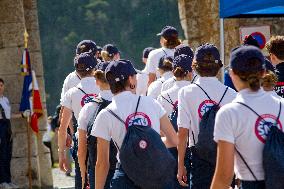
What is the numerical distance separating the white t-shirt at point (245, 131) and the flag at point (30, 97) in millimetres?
9724

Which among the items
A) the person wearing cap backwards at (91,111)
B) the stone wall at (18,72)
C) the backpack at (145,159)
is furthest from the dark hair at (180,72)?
the stone wall at (18,72)

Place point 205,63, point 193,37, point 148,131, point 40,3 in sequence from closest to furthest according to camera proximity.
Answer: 1. point 148,131
2. point 205,63
3. point 193,37
4. point 40,3

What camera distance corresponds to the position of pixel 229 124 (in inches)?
193

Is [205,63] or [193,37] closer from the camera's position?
[205,63]

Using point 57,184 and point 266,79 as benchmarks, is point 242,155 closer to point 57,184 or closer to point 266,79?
point 266,79

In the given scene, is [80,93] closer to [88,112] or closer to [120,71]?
[88,112]

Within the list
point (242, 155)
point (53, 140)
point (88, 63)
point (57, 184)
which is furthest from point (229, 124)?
point (53, 140)

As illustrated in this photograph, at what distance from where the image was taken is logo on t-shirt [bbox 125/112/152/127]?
19.6ft

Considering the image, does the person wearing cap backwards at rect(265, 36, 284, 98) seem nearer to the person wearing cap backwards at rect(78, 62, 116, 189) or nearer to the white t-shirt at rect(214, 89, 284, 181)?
the person wearing cap backwards at rect(78, 62, 116, 189)

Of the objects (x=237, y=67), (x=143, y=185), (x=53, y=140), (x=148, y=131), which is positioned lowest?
(x=53, y=140)

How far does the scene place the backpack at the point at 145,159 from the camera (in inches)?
228

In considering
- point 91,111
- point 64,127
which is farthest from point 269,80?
point 64,127

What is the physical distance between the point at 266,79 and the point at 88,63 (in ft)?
8.94

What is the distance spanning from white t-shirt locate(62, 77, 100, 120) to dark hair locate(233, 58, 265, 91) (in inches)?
141
